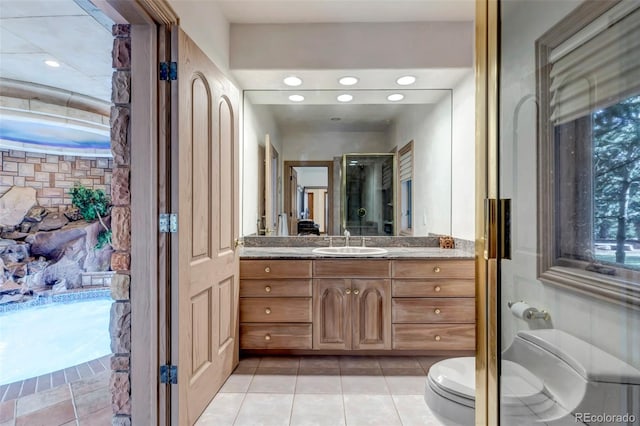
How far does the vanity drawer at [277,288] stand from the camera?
7.91ft

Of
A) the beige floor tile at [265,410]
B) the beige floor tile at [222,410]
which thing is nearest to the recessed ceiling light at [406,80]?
the beige floor tile at [265,410]

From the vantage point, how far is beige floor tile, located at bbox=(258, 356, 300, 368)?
2379mm

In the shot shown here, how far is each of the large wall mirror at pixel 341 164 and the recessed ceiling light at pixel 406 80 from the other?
188 millimetres

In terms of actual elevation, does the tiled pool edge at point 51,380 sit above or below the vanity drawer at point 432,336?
below

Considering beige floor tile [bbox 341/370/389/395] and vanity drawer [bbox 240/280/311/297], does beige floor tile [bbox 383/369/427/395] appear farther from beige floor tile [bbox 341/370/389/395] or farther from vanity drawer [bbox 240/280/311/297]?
vanity drawer [bbox 240/280/311/297]

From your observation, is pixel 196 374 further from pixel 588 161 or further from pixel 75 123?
pixel 75 123

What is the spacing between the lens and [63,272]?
16.6 feet

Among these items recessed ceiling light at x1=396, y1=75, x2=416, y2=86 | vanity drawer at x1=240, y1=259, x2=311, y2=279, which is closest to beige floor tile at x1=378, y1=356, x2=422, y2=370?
vanity drawer at x1=240, y1=259, x2=311, y2=279

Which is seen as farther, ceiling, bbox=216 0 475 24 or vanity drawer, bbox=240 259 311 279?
vanity drawer, bbox=240 259 311 279

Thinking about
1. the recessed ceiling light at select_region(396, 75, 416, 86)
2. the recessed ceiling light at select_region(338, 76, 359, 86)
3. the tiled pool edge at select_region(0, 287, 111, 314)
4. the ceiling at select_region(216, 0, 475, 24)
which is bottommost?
the tiled pool edge at select_region(0, 287, 111, 314)

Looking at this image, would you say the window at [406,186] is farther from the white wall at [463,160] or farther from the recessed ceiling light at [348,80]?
the recessed ceiling light at [348,80]

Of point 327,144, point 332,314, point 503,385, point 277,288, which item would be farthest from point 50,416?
point 327,144

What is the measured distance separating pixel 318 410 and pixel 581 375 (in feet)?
4.33

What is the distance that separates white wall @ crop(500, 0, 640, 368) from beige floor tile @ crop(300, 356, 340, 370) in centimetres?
166
